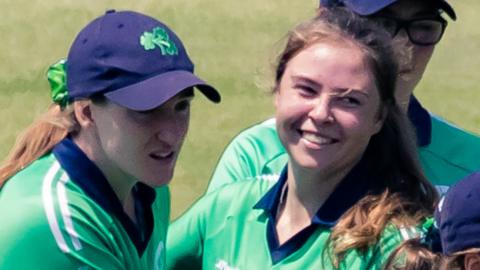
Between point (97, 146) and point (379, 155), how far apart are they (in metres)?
0.81

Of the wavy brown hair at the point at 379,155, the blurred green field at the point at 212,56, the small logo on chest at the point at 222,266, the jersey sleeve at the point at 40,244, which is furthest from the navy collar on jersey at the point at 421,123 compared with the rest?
the blurred green field at the point at 212,56

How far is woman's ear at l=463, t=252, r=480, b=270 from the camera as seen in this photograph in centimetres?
313

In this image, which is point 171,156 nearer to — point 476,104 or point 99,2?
point 476,104

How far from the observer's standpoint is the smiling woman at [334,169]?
3.44m

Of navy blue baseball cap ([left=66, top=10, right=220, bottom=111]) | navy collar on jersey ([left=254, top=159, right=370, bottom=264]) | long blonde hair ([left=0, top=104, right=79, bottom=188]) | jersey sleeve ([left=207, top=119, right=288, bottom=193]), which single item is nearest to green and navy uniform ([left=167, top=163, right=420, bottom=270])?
navy collar on jersey ([left=254, top=159, right=370, bottom=264])

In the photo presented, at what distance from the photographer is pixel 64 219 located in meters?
3.28

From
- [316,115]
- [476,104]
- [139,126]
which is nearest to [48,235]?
[139,126]

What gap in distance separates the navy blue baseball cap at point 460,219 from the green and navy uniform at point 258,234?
0.16 metres

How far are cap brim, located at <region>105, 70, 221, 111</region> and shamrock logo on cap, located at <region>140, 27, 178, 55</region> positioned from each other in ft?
0.26

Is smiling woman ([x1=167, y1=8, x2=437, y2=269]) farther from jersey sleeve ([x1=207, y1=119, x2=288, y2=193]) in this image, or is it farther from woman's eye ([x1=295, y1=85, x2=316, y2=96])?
jersey sleeve ([x1=207, y1=119, x2=288, y2=193])

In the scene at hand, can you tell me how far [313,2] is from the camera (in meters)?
11.6

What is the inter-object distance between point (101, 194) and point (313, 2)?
8299 millimetres

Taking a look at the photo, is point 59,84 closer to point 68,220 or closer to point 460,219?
point 68,220

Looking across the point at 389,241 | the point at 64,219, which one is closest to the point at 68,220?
the point at 64,219
